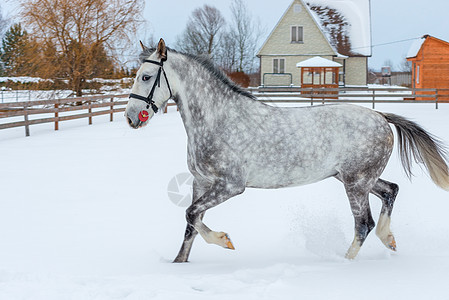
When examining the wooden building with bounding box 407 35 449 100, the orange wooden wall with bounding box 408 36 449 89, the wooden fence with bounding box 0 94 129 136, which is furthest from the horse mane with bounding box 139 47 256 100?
the orange wooden wall with bounding box 408 36 449 89

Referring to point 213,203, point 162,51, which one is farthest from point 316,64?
point 213,203

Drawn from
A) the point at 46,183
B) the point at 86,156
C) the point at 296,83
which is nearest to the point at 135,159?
the point at 86,156

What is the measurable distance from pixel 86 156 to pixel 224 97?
7.65m

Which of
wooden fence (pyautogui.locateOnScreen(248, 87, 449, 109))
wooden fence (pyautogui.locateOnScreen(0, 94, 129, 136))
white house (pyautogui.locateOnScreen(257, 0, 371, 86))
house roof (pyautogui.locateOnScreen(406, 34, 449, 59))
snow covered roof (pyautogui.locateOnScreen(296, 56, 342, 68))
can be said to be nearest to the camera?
wooden fence (pyautogui.locateOnScreen(0, 94, 129, 136))

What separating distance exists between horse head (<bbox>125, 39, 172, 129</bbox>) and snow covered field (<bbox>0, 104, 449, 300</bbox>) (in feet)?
4.16

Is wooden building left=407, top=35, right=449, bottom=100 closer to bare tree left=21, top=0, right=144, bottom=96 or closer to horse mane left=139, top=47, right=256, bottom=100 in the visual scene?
bare tree left=21, top=0, right=144, bottom=96

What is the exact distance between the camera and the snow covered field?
374 centimetres

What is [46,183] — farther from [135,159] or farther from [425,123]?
[425,123]

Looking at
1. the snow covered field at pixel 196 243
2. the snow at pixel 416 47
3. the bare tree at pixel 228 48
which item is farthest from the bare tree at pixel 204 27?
the snow covered field at pixel 196 243

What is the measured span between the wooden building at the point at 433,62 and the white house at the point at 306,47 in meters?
10.6

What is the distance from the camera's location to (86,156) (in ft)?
38.0

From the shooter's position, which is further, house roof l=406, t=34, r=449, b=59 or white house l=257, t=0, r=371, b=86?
white house l=257, t=0, r=371, b=86

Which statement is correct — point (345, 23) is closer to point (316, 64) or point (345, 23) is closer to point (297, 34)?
point (297, 34)

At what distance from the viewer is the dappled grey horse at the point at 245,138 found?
4.35 m
